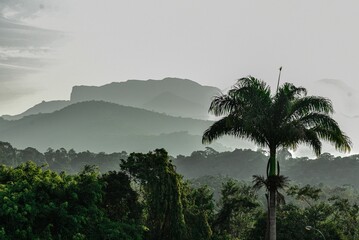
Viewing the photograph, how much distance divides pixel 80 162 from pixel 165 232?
394ft

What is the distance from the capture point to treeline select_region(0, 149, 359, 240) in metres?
16.8

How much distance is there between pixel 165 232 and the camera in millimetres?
23562

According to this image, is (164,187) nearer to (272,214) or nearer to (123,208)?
(123,208)

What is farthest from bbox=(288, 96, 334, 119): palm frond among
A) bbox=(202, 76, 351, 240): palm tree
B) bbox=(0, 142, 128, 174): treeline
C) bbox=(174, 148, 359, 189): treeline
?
bbox=(0, 142, 128, 174): treeline

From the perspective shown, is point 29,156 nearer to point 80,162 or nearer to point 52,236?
point 80,162

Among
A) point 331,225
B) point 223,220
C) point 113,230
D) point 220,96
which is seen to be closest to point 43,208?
point 113,230

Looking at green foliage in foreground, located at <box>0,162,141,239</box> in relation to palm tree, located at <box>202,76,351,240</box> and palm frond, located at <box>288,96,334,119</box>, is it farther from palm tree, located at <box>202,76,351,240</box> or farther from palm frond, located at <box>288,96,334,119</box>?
palm frond, located at <box>288,96,334,119</box>

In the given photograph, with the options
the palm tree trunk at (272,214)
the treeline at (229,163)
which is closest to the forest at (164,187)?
the palm tree trunk at (272,214)

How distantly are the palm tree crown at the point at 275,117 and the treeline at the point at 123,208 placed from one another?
6.79 m

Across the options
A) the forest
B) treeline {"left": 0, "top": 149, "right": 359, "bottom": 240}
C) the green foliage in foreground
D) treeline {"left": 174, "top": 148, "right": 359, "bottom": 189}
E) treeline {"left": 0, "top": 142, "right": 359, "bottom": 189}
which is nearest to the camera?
the green foliage in foreground

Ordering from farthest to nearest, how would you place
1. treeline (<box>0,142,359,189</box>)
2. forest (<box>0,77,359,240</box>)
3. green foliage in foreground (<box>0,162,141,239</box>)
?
treeline (<box>0,142,359,189</box>) < forest (<box>0,77,359,240</box>) < green foliage in foreground (<box>0,162,141,239</box>)

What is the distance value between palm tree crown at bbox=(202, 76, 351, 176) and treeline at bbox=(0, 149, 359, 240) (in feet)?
22.3

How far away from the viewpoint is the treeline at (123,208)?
55.3 feet

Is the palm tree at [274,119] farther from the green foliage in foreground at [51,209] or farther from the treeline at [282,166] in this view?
the treeline at [282,166]
